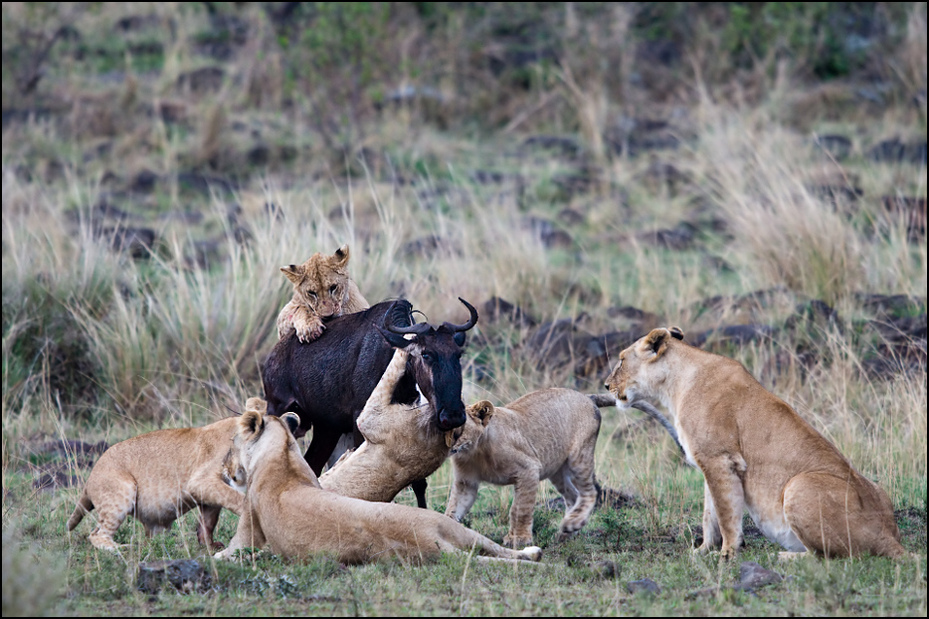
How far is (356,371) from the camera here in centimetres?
707

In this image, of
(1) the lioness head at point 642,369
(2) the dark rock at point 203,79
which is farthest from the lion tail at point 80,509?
(2) the dark rock at point 203,79

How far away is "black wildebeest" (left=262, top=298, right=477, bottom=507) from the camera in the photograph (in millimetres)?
6387

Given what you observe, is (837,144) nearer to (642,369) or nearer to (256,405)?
(642,369)

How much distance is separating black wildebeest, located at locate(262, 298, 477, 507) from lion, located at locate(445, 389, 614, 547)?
0.31 meters

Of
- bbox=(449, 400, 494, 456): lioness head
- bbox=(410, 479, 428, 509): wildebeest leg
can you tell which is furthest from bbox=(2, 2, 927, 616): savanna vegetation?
bbox=(449, 400, 494, 456): lioness head

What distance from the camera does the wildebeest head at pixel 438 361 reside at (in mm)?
6238

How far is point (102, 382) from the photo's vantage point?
414 inches

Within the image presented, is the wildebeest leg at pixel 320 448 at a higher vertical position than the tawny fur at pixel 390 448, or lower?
lower

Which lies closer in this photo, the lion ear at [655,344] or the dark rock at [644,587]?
the dark rock at [644,587]

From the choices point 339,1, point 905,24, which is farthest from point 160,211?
point 905,24

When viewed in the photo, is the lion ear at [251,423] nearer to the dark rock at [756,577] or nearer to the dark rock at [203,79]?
the dark rock at [756,577]

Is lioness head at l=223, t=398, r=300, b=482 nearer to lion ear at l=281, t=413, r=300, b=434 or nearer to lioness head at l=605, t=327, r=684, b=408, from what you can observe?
lion ear at l=281, t=413, r=300, b=434

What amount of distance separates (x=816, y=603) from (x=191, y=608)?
268 cm

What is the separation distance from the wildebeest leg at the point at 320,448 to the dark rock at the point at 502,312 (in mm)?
4502
